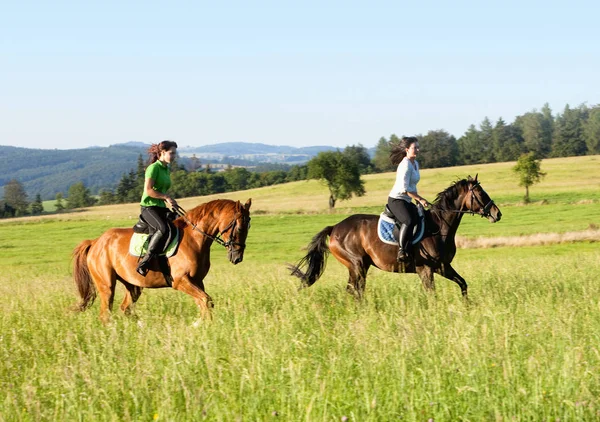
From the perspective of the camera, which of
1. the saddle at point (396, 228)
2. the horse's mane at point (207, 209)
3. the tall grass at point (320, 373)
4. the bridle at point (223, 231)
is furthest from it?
the saddle at point (396, 228)

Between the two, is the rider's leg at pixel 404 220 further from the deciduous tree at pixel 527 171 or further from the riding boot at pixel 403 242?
the deciduous tree at pixel 527 171

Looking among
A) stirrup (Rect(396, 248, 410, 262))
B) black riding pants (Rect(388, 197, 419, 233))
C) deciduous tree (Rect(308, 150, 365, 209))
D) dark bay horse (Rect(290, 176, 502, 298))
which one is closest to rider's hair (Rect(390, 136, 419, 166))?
black riding pants (Rect(388, 197, 419, 233))

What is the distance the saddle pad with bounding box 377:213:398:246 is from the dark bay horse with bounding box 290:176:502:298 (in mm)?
124

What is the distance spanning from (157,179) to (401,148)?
12.6ft

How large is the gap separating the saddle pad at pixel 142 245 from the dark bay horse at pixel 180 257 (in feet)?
0.25

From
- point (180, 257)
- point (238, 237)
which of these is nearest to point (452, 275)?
point (238, 237)

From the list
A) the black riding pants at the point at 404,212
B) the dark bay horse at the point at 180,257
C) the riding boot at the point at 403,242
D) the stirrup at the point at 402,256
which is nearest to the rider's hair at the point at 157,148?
the dark bay horse at the point at 180,257

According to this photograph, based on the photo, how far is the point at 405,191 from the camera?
10.5 m

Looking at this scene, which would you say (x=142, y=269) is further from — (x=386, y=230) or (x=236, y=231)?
(x=386, y=230)

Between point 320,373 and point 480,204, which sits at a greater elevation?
point 480,204

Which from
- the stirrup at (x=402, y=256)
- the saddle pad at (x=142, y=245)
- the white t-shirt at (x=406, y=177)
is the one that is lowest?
the stirrup at (x=402, y=256)

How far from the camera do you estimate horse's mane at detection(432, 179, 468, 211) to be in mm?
11602

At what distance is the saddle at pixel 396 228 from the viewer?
36.2ft

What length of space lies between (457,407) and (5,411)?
331 cm
